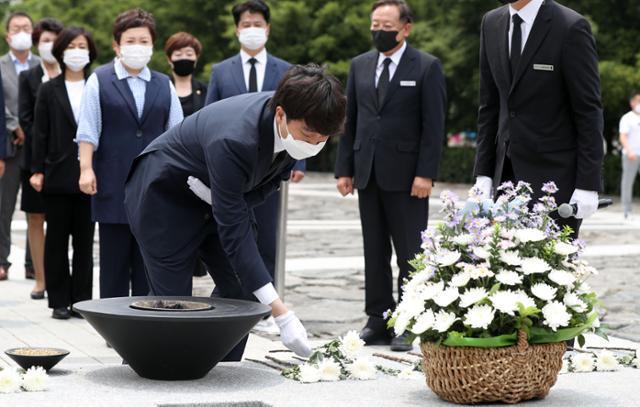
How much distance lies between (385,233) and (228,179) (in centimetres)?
253

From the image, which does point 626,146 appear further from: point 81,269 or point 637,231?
point 81,269

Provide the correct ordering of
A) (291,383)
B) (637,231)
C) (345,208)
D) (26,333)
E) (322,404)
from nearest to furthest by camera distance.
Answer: (322,404) → (291,383) → (26,333) → (637,231) → (345,208)

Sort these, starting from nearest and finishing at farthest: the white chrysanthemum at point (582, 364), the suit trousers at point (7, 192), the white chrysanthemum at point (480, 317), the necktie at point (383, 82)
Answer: the white chrysanthemum at point (480, 317) → the white chrysanthemum at point (582, 364) → the necktie at point (383, 82) → the suit trousers at point (7, 192)

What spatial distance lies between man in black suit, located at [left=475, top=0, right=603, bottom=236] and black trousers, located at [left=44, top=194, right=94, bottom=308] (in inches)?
127

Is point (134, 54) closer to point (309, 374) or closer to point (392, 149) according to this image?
point (392, 149)

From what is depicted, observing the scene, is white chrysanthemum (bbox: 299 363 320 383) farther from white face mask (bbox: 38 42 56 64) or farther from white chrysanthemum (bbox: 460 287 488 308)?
white face mask (bbox: 38 42 56 64)

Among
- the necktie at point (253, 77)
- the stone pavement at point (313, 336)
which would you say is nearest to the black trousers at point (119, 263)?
the stone pavement at point (313, 336)

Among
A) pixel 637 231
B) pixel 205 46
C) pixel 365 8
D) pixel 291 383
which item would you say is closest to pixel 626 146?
pixel 637 231

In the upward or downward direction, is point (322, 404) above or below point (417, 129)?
below

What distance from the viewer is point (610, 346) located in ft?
21.7

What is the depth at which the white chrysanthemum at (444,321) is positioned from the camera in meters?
4.41

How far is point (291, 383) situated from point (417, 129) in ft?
8.00

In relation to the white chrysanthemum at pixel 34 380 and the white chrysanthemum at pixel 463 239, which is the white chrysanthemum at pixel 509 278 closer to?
the white chrysanthemum at pixel 463 239

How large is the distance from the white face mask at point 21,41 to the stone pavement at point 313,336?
6.47ft
